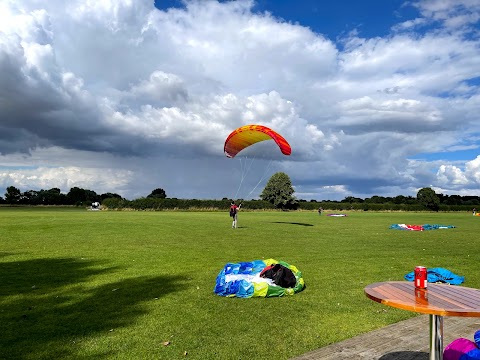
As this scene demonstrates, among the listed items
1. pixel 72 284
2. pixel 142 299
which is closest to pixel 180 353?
pixel 142 299

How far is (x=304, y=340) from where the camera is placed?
20.3 feet

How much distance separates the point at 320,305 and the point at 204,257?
7.61 m

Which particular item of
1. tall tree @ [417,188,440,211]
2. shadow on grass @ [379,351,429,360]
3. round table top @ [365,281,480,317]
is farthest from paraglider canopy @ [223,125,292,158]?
tall tree @ [417,188,440,211]

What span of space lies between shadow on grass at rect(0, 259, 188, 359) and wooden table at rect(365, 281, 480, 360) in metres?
4.10

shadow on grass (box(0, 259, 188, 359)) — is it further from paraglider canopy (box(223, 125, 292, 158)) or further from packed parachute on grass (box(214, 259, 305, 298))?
paraglider canopy (box(223, 125, 292, 158))

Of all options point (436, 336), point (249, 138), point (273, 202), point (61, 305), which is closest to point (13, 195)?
point (273, 202)

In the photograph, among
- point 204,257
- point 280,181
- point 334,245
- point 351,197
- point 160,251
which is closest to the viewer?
point 204,257

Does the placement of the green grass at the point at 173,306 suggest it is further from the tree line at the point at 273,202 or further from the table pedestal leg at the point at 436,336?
the tree line at the point at 273,202

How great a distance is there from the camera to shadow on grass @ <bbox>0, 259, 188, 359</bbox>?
6074mm

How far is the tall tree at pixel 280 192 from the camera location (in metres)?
90.4

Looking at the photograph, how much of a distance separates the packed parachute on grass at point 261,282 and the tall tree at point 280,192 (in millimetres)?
79938

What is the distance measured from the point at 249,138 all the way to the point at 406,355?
24522 millimetres

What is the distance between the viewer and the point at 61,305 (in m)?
8.29

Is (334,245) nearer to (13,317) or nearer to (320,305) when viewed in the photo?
(320,305)
